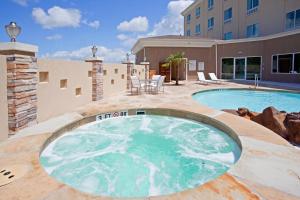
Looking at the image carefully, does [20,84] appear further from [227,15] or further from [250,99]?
[227,15]

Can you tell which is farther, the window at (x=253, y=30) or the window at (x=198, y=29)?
the window at (x=198, y=29)

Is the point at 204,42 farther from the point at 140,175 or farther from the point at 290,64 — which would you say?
the point at 140,175

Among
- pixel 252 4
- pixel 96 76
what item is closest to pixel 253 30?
pixel 252 4

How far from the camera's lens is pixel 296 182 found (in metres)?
2.89

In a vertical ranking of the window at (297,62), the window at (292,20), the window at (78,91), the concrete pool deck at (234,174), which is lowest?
the concrete pool deck at (234,174)

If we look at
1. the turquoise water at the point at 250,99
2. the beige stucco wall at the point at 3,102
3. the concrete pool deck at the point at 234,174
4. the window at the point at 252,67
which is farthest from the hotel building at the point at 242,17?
the beige stucco wall at the point at 3,102

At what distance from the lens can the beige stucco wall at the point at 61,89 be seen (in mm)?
6285

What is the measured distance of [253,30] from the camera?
79.7 feet

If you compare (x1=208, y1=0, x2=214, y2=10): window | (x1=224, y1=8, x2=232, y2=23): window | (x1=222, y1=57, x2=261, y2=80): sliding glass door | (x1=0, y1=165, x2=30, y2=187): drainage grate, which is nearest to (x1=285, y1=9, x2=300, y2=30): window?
(x1=222, y1=57, x2=261, y2=80): sliding glass door

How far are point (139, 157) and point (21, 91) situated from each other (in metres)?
3.14

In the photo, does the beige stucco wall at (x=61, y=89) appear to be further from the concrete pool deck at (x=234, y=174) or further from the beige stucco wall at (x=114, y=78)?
the beige stucco wall at (x=114, y=78)

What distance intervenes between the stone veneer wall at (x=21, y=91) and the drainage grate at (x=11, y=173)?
1939mm

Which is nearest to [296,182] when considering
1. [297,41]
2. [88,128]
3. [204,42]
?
[88,128]

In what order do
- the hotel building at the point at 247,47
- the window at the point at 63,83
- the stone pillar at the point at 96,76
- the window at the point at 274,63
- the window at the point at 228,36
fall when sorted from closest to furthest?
1. the window at the point at 63,83
2. the stone pillar at the point at 96,76
3. the hotel building at the point at 247,47
4. the window at the point at 274,63
5. the window at the point at 228,36
